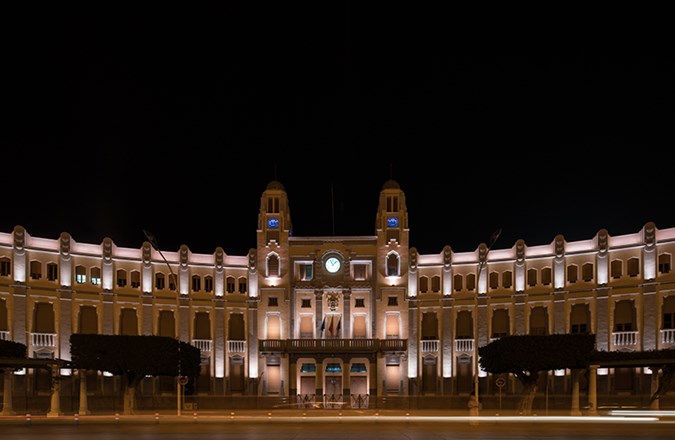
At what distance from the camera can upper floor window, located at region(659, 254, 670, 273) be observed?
3728 inches

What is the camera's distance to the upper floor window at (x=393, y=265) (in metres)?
112

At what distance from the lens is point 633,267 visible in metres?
97.9

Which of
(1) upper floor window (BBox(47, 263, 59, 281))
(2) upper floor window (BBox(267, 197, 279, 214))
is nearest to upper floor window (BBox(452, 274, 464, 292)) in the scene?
(2) upper floor window (BBox(267, 197, 279, 214))

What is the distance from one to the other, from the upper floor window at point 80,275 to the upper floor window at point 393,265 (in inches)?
1304

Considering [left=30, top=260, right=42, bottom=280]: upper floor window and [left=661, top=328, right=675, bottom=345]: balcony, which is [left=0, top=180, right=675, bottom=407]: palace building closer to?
[left=30, top=260, right=42, bottom=280]: upper floor window

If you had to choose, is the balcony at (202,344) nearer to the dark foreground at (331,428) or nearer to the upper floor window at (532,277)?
the upper floor window at (532,277)

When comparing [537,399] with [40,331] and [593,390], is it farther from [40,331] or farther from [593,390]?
[40,331]

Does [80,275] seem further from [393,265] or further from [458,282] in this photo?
[458,282]

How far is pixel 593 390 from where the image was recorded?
72375 millimetres

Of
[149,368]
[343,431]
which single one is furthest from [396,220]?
[343,431]

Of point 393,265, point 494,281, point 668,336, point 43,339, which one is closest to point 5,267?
point 43,339

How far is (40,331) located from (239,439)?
6073 cm

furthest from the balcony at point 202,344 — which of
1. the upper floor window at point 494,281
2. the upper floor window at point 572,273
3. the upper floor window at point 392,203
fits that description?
the upper floor window at point 572,273

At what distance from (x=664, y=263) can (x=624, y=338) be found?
8377 mm
